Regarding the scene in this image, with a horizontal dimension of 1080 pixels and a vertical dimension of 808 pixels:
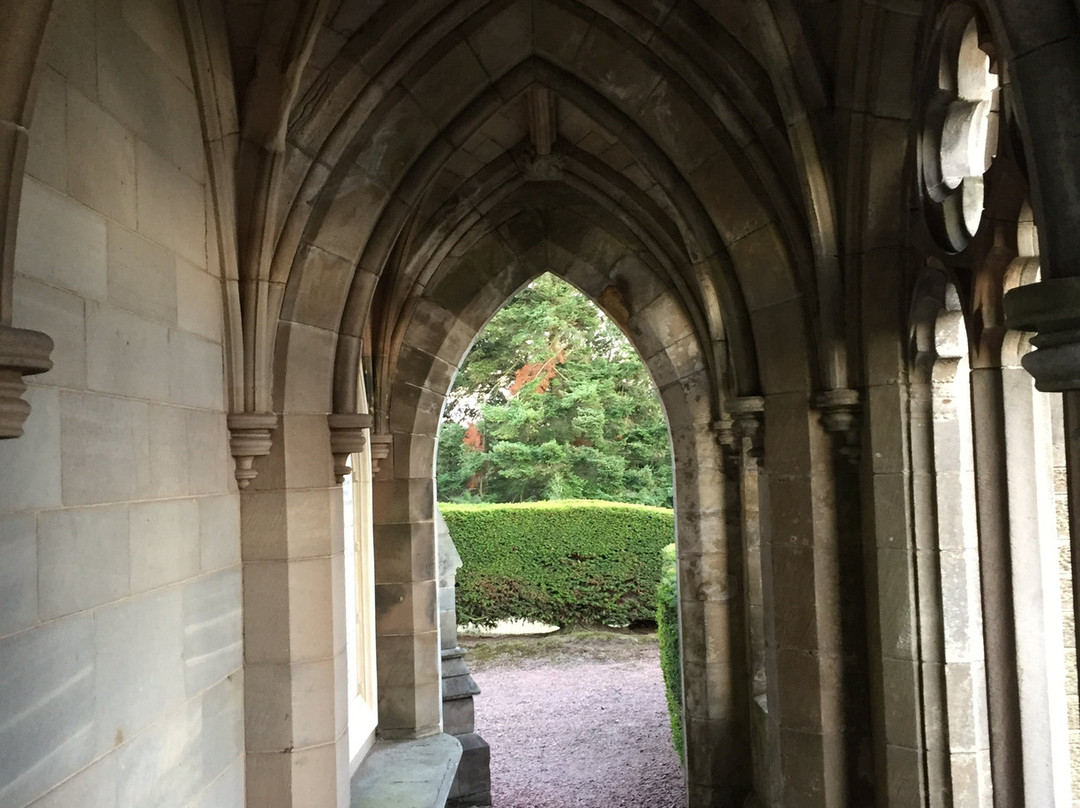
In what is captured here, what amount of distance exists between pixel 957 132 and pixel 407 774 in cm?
423

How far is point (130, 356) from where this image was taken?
2.29 metres

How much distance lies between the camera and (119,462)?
2.20 m

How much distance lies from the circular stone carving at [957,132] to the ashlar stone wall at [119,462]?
7.90 feet

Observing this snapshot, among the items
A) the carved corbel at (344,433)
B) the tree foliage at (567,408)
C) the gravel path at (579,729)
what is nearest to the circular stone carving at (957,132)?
the carved corbel at (344,433)

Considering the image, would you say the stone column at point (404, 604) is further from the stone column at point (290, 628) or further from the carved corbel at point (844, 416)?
the carved corbel at point (844, 416)

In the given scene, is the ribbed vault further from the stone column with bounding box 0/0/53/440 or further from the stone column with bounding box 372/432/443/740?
the stone column with bounding box 372/432/443/740

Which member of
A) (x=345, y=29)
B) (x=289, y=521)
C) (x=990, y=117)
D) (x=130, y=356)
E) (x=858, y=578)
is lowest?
(x=858, y=578)

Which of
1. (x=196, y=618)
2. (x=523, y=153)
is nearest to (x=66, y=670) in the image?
(x=196, y=618)

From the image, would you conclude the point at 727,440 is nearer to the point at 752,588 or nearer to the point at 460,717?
the point at 752,588

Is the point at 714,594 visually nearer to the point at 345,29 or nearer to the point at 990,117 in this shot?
the point at 990,117

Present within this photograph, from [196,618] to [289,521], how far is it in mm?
556

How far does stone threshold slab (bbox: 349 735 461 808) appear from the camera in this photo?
434 centimetres

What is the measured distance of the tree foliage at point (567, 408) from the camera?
13.9 meters

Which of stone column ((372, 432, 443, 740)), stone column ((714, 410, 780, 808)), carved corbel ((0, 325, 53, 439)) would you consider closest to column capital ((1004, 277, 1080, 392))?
carved corbel ((0, 325, 53, 439))
